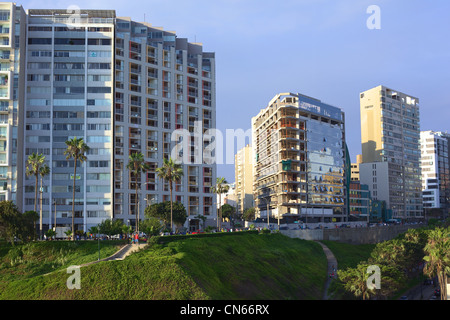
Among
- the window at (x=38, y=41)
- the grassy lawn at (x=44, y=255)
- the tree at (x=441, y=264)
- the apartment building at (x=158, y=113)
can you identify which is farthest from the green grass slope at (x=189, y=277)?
the window at (x=38, y=41)

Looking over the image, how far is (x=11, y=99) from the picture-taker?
423 ft

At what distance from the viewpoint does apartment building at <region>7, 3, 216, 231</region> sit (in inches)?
5162

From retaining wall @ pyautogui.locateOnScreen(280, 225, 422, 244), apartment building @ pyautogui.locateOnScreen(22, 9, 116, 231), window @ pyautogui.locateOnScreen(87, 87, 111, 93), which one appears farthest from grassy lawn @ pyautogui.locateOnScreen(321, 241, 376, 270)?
window @ pyautogui.locateOnScreen(87, 87, 111, 93)

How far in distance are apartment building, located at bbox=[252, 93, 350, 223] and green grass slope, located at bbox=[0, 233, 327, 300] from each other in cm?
8207

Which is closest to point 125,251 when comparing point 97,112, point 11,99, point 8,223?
point 8,223

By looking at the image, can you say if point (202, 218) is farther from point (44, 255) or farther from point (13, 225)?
point (13, 225)

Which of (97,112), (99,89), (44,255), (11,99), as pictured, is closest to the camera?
(44,255)

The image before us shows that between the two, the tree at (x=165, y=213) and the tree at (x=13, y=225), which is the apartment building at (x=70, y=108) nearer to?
the tree at (x=165, y=213)

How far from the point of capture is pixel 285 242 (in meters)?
105

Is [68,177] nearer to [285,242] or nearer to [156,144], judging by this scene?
[156,144]

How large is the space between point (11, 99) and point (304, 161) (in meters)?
96.7

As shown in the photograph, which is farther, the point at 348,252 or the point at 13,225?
the point at 348,252
